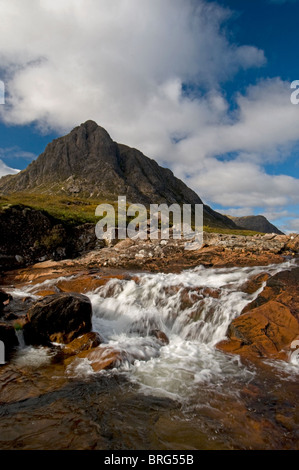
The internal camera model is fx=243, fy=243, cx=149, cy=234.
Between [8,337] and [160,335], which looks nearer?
[8,337]

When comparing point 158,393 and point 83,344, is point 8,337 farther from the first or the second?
point 158,393

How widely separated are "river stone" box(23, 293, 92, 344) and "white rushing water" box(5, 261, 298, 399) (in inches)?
61.5

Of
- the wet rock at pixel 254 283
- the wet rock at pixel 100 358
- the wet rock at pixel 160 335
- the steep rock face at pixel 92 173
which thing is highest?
the steep rock face at pixel 92 173

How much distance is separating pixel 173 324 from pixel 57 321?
623 cm

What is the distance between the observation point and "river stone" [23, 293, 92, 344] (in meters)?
11.6

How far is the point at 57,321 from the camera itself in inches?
467

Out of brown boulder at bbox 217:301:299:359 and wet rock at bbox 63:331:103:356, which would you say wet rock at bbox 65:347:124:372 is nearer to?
wet rock at bbox 63:331:103:356

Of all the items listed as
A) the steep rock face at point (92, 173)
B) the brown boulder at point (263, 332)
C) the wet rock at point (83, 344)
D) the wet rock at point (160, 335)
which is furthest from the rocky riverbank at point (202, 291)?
the steep rock face at point (92, 173)

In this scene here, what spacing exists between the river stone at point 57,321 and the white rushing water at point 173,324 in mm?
1563

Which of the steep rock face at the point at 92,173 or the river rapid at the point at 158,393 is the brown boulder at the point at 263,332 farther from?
the steep rock face at the point at 92,173

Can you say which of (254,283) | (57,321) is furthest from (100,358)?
(254,283)

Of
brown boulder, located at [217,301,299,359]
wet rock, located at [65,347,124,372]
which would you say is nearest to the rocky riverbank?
brown boulder, located at [217,301,299,359]

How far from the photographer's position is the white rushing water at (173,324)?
29.7ft

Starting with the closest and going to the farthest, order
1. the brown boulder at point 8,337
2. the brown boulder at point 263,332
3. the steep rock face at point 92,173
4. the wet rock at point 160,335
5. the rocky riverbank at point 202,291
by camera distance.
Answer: the brown boulder at point 8,337 → the brown boulder at point 263,332 → the rocky riverbank at point 202,291 → the wet rock at point 160,335 → the steep rock face at point 92,173
